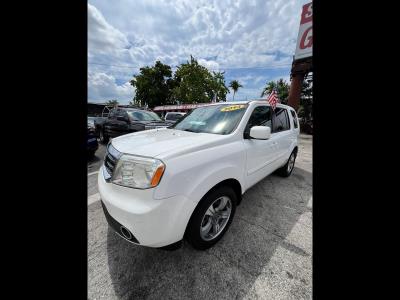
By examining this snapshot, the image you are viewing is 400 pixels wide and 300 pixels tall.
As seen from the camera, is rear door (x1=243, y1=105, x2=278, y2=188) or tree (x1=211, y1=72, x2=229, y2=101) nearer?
rear door (x1=243, y1=105, x2=278, y2=188)

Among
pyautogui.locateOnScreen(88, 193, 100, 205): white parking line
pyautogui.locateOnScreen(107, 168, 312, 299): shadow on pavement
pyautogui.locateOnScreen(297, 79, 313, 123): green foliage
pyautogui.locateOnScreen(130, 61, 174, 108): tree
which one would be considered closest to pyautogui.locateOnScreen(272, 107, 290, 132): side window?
pyautogui.locateOnScreen(107, 168, 312, 299): shadow on pavement

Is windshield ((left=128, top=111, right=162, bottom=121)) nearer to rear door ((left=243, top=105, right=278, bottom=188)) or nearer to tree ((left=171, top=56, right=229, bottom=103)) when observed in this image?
rear door ((left=243, top=105, right=278, bottom=188))

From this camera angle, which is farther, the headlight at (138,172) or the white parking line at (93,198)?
the white parking line at (93,198)

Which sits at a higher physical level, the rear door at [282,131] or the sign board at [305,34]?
the sign board at [305,34]

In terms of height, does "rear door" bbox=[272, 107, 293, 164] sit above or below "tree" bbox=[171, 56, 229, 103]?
below

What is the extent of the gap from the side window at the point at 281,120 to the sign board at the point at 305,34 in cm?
1134

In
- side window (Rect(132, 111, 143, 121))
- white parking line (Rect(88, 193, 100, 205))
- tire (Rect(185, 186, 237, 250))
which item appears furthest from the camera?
side window (Rect(132, 111, 143, 121))

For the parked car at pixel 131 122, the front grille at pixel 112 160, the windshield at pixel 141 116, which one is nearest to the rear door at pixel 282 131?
the front grille at pixel 112 160

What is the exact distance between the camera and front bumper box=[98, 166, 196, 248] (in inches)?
60.4

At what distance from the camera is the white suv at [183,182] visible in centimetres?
156

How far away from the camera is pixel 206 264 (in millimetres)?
1912

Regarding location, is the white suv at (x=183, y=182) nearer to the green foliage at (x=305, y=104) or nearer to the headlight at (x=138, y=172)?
the headlight at (x=138, y=172)
